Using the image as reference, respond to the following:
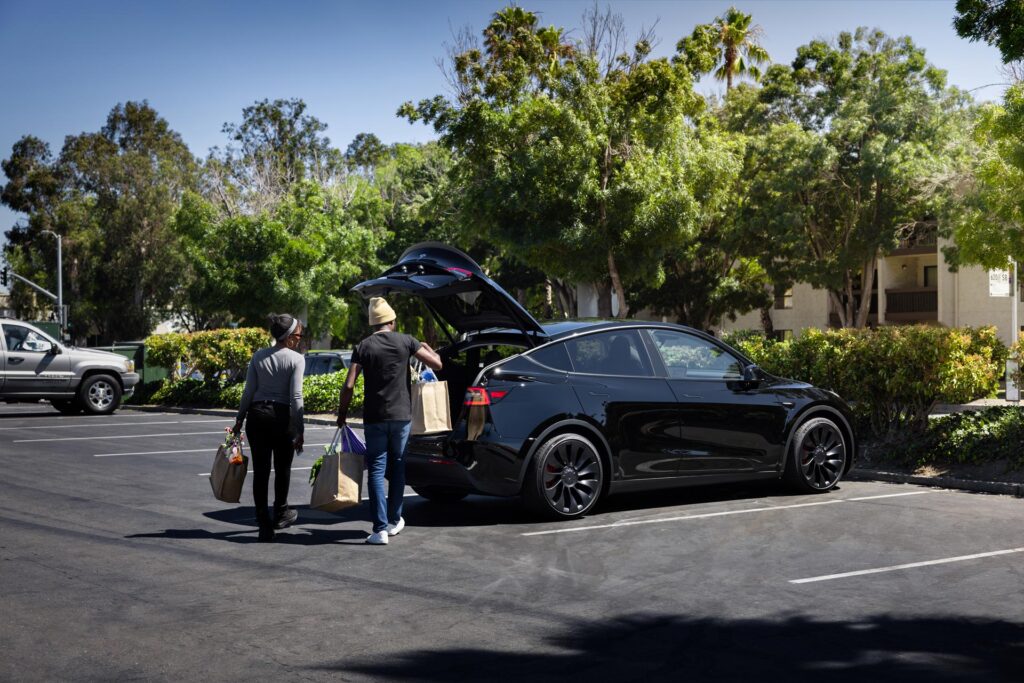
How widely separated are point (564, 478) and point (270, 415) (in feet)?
7.90

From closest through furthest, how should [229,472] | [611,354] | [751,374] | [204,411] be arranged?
[229,472]
[611,354]
[751,374]
[204,411]

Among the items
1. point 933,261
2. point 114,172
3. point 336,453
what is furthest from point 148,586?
point 114,172

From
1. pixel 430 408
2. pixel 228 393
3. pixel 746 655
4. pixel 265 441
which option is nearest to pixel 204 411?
pixel 228 393

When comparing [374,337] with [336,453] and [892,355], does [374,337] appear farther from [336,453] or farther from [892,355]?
[892,355]

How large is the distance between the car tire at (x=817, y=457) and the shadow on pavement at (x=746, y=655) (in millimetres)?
4517

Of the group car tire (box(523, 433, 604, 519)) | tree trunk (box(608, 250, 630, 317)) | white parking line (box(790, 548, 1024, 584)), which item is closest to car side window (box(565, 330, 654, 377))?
car tire (box(523, 433, 604, 519))

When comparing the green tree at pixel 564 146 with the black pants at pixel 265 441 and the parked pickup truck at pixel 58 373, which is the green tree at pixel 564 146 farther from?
the black pants at pixel 265 441

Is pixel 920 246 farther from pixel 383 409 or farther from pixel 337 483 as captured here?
pixel 337 483

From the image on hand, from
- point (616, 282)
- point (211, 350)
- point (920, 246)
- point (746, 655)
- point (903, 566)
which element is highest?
point (920, 246)

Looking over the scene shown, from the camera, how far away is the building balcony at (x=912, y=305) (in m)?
50.0

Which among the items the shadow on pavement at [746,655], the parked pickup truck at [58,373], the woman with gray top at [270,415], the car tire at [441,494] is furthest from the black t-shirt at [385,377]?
the parked pickup truck at [58,373]

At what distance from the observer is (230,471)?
8.57 m

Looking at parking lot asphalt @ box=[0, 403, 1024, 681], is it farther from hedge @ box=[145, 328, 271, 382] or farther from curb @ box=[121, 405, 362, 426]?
hedge @ box=[145, 328, 271, 382]

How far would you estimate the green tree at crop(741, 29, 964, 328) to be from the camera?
38.8 meters
